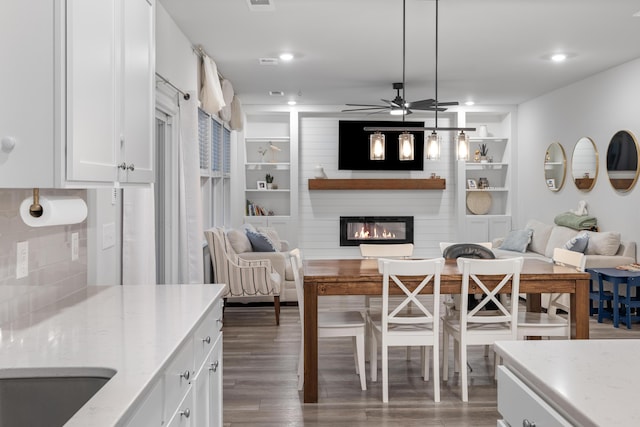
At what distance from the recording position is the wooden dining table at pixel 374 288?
12.2 feet

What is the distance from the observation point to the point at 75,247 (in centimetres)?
256

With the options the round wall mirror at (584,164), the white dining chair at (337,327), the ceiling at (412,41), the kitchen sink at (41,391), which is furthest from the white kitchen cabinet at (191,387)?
the round wall mirror at (584,164)

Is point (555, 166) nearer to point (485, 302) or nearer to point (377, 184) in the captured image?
point (377, 184)

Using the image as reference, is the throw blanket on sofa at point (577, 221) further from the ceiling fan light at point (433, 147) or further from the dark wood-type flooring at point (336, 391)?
the ceiling fan light at point (433, 147)

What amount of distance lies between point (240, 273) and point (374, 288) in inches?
103

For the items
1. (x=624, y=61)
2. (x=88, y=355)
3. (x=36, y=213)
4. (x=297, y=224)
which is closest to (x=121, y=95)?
(x=36, y=213)

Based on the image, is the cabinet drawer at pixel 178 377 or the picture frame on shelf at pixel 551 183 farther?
the picture frame on shelf at pixel 551 183

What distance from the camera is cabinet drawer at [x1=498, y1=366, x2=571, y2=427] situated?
4.47 feet

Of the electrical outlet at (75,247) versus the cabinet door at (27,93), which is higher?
the cabinet door at (27,93)

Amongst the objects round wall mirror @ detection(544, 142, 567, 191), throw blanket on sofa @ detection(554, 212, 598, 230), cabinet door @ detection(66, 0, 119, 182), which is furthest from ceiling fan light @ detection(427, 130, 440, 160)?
round wall mirror @ detection(544, 142, 567, 191)

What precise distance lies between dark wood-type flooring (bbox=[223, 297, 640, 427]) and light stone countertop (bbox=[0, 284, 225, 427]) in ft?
4.15

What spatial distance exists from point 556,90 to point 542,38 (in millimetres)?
2896

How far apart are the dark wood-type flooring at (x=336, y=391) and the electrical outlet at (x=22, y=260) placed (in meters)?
1.68

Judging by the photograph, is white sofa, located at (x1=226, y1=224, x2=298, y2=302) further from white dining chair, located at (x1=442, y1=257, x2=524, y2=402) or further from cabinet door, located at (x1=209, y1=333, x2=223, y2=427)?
cabinet door, located at (x1=209, y1=333, x2=223, y2=427)
